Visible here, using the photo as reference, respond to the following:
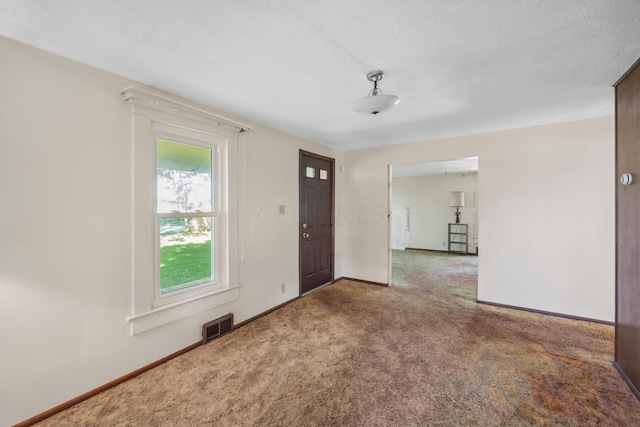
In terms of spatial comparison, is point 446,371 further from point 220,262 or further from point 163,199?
point 163,199

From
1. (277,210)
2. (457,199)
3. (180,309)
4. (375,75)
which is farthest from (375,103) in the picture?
(457,199)

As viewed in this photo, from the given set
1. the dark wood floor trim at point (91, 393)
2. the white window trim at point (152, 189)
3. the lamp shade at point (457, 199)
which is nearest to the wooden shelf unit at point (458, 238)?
the lamp shade at point (457, 199)

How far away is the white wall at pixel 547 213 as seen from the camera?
303 centimetres

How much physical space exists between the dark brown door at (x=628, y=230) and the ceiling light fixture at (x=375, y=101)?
173 cm

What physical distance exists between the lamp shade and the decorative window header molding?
21.1ft

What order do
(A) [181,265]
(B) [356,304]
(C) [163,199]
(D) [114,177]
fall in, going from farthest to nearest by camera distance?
(B) [356,304], (A) [181,265], (C) [163,199], (D) [114,177]

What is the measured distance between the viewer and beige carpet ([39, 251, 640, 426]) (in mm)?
1705

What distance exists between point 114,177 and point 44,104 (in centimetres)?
57

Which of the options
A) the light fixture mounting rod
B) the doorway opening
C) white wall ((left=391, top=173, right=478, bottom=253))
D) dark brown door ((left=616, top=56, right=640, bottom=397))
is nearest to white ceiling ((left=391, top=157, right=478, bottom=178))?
the doorway opening

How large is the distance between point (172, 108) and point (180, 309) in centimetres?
180

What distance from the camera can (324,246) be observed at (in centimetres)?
450

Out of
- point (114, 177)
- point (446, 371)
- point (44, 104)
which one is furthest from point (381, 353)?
point (44, 104)

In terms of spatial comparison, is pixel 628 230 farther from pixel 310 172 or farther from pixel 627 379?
pixel 310 172

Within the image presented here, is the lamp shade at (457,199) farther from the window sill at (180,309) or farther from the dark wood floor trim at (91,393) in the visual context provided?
the dark wood floor trim at (91,393)
